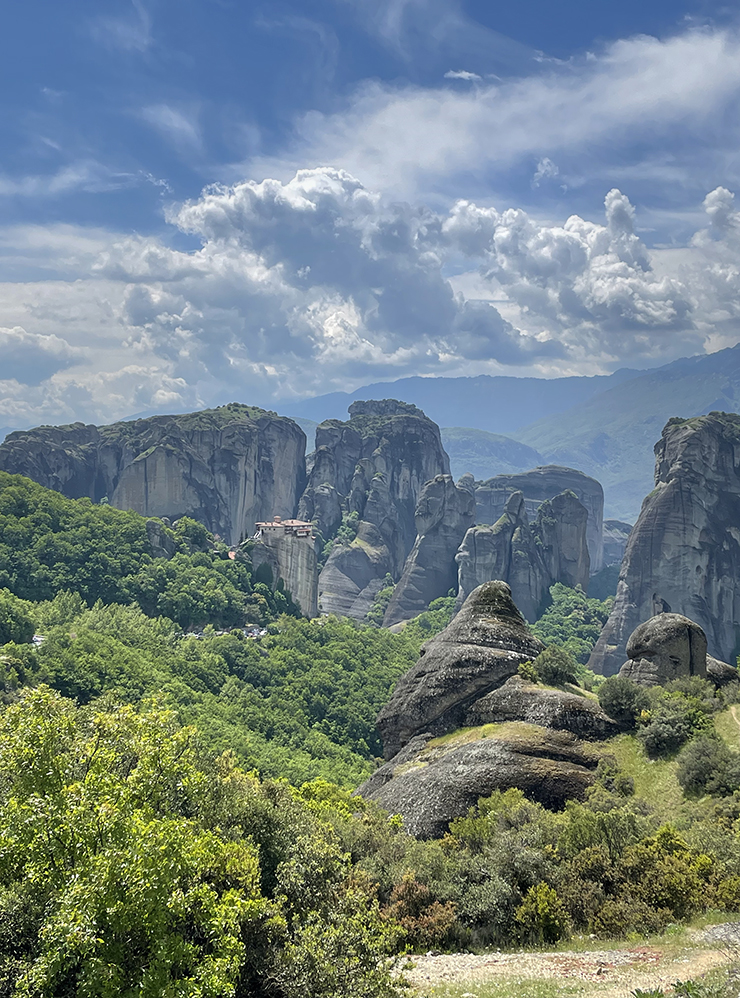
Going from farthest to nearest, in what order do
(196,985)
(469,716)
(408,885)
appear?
(469,716) → (408,885) → (196,985)

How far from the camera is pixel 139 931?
14.0 meters

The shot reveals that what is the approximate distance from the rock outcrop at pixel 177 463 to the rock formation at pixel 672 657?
114985 millimetres

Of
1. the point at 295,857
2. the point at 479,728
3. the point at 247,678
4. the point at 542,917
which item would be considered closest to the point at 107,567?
the point at 247,678

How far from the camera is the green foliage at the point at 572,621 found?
13275 centimetres

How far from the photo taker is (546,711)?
123ft

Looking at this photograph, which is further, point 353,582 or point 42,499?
point 353,582

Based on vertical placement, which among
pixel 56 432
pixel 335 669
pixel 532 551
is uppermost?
pixel 56 432

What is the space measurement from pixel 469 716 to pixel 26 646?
37.9 metres

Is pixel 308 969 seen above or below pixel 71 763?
below

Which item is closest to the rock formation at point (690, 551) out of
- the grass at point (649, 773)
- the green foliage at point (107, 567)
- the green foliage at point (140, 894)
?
the green foliage at point (107, 567)

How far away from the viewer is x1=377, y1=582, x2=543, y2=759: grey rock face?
41219 millimetres

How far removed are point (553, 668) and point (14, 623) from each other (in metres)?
47.8

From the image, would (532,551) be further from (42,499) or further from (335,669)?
(42,499)

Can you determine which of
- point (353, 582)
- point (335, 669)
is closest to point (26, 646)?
point (335, 669)
